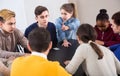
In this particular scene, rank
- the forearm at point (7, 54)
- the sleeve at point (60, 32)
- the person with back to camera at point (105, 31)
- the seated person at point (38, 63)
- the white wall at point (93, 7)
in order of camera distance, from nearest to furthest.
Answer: the seated person at point (38, 63)
the forearm at point (7, 54)
the person with back to camera at point (105, 31)
the sleeve at point (60, 32)
the white wall at point (93, 7)

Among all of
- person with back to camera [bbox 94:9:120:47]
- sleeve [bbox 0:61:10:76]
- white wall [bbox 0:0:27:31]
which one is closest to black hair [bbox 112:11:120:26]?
person with back to camera [bbox 94:9:120:47]

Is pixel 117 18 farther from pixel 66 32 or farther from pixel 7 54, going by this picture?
pixel 7 54

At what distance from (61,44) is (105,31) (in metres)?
0.54

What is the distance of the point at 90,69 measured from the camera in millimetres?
1742

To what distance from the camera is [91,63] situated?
68.7 inches

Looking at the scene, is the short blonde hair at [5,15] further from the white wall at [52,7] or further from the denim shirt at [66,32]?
the white wall at [52,7]

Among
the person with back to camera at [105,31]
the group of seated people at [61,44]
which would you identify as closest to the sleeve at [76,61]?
the group of seated people at [61,44]

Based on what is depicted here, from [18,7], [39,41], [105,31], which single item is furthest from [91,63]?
[18,7]

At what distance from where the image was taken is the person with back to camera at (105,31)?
8.42 ft

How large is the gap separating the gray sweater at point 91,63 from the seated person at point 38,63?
1.00 ft

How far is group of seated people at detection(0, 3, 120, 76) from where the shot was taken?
142 cm

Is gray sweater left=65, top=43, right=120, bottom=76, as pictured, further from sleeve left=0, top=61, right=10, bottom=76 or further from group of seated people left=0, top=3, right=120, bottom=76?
sleeve left=0, top=61, right=10, bottom=76

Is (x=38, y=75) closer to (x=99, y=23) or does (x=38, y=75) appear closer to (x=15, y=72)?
(x=15, y=72)

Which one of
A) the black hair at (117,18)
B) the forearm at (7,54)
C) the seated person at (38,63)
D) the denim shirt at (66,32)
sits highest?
the black hair at (117,18)
